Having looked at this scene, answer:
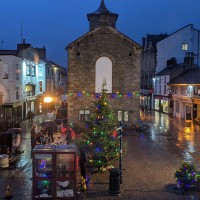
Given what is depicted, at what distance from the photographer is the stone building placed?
107ft

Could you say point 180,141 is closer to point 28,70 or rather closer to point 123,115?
point 123,115

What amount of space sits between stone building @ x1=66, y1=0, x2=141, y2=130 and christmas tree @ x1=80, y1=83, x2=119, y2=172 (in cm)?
1579

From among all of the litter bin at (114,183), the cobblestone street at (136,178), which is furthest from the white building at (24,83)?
the litter bin at (114,183)

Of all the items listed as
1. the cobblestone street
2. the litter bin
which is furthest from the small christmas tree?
the litter bin

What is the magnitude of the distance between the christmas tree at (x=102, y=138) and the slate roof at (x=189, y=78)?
83.5ft

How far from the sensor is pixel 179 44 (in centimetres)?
5572

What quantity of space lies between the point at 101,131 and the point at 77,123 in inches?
663

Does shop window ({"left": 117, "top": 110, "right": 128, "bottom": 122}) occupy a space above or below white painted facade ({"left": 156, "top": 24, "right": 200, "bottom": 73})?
below

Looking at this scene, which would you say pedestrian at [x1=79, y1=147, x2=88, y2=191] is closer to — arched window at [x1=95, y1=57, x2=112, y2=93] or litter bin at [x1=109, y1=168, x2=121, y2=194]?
litter bin at [x1=109, y1=168, x2=121, y2=194]

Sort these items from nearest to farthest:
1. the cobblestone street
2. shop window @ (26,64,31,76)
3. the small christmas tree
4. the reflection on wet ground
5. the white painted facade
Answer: the cobblestone street, the small christmas tree, the reflection on wet ground, shop window @ (26,64,31,76), the white painted facade

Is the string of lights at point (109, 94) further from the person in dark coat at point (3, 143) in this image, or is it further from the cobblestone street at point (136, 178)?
the person in dark coat at point (3, 143)

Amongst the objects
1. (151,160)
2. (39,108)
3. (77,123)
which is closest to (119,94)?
(77,123)

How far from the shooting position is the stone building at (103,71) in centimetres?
3269

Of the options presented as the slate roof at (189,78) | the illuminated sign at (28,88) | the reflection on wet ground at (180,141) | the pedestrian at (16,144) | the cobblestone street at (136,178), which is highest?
the slate roof at (189,78)
